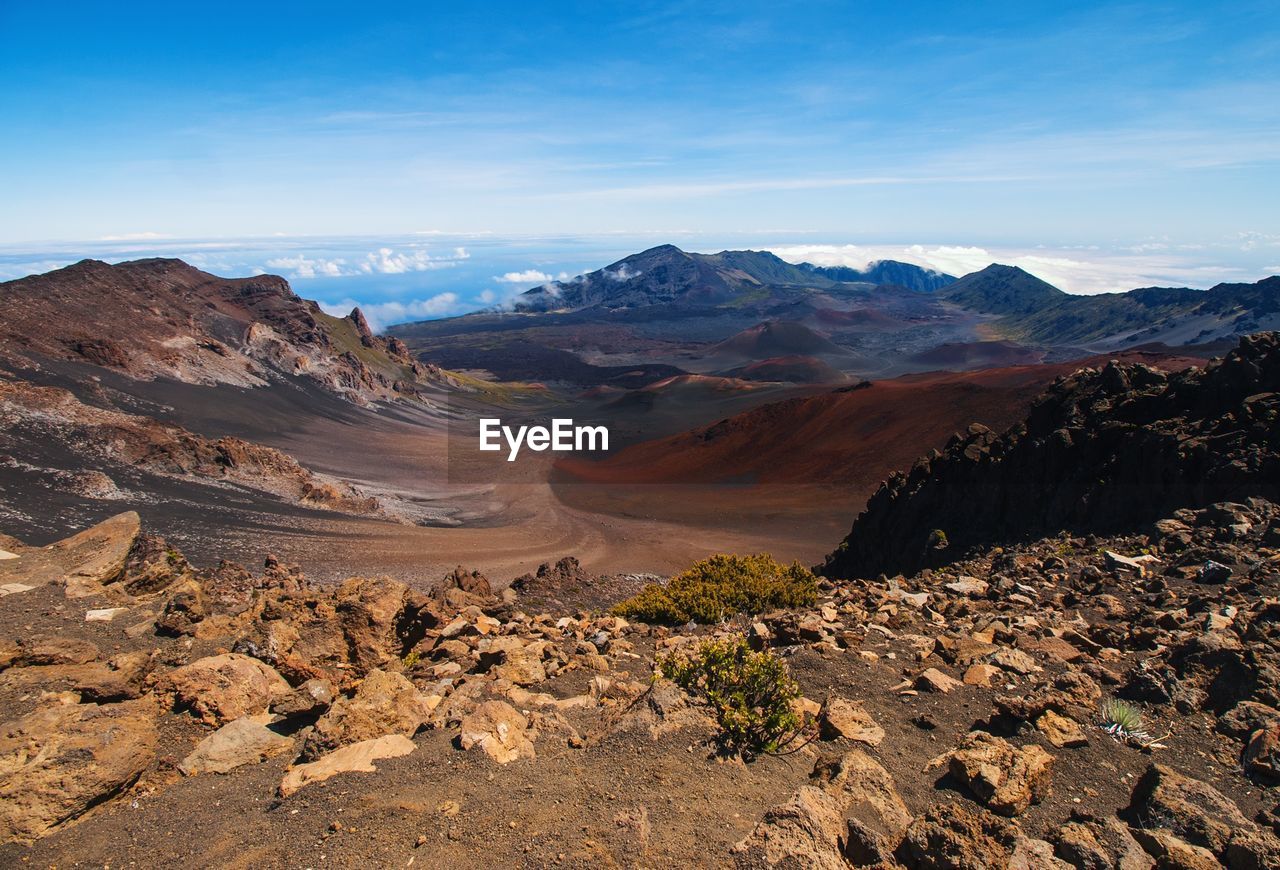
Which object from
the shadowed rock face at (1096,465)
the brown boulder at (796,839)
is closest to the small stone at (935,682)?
the brown boulder at (796,839)

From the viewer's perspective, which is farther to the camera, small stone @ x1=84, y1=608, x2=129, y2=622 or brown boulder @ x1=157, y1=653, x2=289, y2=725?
small stone @ x1=84, y1=608, x2=129, y2=622

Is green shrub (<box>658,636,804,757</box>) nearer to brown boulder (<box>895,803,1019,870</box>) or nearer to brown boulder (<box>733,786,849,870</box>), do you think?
brown boulder (<box>733,786,849,870</box>)

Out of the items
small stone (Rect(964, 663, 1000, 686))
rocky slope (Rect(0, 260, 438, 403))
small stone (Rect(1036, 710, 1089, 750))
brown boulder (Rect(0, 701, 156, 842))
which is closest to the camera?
brown boulder (Rect(0, 701, 156, 842))

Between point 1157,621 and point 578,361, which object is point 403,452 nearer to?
point 1157,621

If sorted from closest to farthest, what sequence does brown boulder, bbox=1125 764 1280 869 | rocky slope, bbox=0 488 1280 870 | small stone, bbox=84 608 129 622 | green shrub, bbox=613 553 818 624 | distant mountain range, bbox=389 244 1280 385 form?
brown boulder, bbox=1125 764 1280 869 < rocky slope, bbox=0 488 1280 870 < small stone, bbox=84 608 129 622 < green shrub, bbox=613 553 818 624 < distant mountain range, bbox=389 244 1280 385

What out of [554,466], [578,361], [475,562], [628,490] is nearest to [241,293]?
[554,466]

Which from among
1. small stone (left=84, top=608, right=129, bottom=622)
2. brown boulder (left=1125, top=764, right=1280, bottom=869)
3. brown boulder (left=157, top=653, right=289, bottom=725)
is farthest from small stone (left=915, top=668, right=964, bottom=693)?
small stone (left=84, top=608, right=129, bottom=622)

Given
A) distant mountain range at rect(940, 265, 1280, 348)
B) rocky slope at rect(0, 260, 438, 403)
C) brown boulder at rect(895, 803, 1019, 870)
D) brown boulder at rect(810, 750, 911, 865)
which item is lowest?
brown boulder at rect(810, 750, 911, 865)
